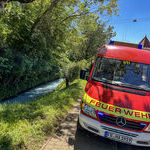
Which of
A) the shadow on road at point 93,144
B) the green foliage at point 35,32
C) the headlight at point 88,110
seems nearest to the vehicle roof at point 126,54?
the headlight at point 88,110

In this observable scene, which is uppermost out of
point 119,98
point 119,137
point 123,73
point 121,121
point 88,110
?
point 123,73

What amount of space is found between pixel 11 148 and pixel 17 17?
7729 millimetres

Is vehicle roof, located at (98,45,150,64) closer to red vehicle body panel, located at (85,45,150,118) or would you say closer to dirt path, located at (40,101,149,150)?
red vehicle body panel, located at (85,45,150,118)

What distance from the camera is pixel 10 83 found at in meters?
9.80

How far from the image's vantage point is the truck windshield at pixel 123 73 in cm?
362

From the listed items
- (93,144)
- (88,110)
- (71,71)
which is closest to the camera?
(88,110)

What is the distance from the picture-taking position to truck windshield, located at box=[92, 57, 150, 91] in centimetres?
362

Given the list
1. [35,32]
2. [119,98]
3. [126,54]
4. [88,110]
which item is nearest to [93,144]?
[88,110]

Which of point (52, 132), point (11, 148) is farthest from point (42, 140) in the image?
point (11, 148)

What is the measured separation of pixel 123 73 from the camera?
379cm

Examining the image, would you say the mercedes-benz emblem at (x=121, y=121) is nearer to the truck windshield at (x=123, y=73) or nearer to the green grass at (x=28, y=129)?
the truck windshield at (x=123, y=73)

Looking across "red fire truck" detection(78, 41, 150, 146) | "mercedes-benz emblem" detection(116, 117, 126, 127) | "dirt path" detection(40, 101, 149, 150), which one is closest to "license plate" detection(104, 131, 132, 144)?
"red fire truck" detection(78, 41, 150, 146)

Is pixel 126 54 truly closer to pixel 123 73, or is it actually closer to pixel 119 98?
pixel 123 73

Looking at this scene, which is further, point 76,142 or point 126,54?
point 126,54
